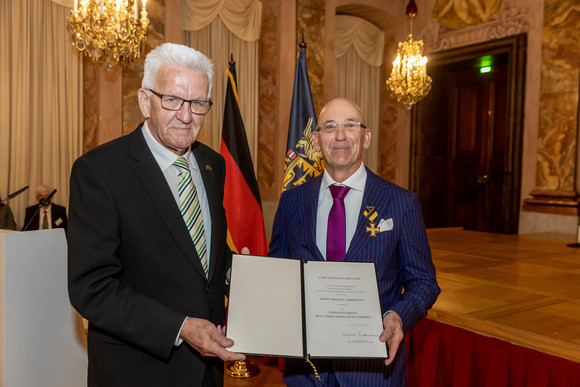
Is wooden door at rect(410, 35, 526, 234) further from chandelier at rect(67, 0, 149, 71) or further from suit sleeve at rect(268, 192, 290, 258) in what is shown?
suit sleeve at rect(268, 192, 290, 258)

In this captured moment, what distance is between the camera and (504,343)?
2.40 m

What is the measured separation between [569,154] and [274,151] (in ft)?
15.5

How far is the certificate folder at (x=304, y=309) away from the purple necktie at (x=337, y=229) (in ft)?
0.82

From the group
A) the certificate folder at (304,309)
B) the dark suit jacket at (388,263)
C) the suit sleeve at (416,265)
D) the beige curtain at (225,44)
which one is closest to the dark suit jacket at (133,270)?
the certificate folder at (304,309)

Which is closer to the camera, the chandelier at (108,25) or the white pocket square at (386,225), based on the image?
the white pocket square at (386,225)

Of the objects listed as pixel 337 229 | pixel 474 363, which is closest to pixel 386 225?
pixel 337 229

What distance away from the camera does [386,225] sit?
68.6 inches

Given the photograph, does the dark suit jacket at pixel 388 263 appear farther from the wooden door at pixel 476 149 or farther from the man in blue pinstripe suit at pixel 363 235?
the wooden door at pixel 476 149

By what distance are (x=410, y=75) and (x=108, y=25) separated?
16.6 feet

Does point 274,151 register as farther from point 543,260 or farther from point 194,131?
point 194,131

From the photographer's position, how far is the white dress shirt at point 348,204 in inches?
72.2

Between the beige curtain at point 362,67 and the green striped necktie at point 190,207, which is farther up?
the beige curtain at point 362,67

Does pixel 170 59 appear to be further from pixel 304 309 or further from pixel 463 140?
pixel 463 140

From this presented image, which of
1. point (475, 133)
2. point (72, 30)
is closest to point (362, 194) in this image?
point (72, 30)
